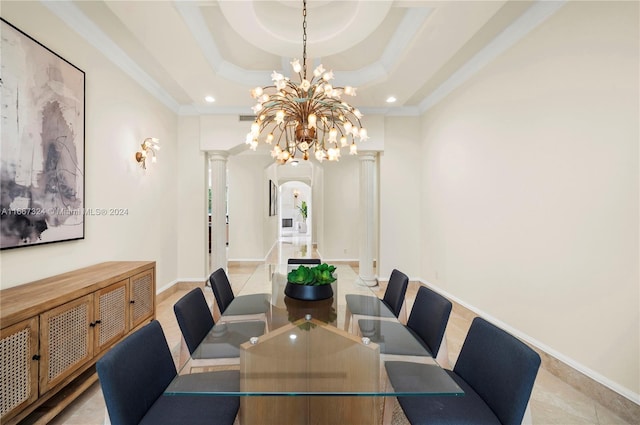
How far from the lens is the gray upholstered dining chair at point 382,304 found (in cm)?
196

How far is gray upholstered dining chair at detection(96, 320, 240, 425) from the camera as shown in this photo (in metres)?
1.05

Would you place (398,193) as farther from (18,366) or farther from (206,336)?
(18,366)

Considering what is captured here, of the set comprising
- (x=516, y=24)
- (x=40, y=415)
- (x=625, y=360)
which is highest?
(x=516, y=24)

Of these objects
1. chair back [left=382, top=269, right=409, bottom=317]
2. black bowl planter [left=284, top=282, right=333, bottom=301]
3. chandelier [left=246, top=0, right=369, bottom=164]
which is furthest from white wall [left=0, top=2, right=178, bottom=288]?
chair back [left=382, top=269, right=409, bottom=317]

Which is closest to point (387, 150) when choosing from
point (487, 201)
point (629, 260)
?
point (487, 201)

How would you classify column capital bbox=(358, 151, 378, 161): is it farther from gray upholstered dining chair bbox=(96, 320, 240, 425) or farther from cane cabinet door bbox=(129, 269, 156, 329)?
gray upholstered dining chair bbox=(96, 320, 240, 425)

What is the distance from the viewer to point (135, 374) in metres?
1.17

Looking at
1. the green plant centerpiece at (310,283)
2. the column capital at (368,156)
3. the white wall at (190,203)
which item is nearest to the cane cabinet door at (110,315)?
the green plant centerpiece at (310,283)

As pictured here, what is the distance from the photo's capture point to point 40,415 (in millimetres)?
1660

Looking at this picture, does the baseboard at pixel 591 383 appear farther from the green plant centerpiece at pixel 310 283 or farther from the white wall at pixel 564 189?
the green plant centerpiece at pixel 310 283

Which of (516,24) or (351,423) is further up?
(516,24)

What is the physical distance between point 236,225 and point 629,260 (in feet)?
22.3

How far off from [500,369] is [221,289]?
199 cm

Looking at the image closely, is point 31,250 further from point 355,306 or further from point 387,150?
point 387,150
